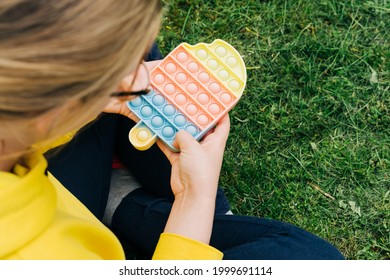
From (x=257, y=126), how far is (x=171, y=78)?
16.2 inches

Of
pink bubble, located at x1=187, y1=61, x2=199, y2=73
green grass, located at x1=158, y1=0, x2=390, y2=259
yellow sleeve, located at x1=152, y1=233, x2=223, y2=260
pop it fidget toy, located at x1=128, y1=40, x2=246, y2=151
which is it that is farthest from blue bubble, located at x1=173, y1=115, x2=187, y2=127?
green grass, located at x1=158, y1=0, x2=390, y2=259

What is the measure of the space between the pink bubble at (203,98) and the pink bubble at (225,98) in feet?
0.09

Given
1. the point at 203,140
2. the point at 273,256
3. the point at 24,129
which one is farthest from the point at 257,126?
the point at 24,129

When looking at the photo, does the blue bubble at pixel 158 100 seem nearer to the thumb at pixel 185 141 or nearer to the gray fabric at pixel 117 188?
the thumb at pixel 185 141

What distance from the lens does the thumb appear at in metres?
1.02

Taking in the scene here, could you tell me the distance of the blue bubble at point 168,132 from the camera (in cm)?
105

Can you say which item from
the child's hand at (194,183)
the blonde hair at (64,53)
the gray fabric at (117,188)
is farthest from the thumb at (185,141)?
the blonde hair at (64,53)

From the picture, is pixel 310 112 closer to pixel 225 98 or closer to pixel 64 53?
pixel 225 98

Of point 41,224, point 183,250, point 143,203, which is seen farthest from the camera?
point 143,203

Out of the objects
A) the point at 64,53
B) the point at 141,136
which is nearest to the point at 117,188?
the point at 141,136

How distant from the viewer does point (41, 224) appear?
0.71 m

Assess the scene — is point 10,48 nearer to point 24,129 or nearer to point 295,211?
point 24,129

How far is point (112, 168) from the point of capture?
48.2 inches

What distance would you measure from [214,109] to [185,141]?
10 centimetres
